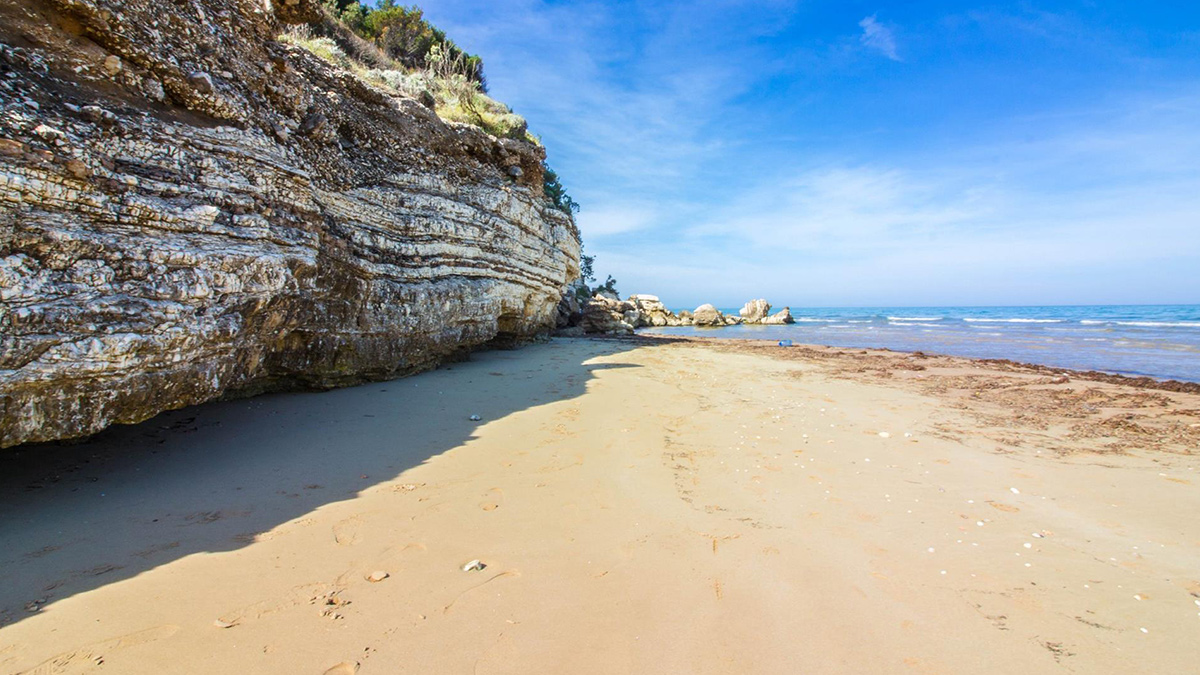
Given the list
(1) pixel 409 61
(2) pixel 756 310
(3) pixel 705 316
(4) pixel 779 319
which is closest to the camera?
(1) pixel 409 61

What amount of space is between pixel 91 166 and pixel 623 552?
16.4 feet

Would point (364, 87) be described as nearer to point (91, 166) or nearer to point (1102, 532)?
point (91, 166)

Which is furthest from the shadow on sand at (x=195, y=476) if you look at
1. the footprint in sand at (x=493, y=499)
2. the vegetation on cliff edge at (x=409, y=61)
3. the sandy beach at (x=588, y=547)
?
the vegetation on cliff edge at (x=409, y=61)

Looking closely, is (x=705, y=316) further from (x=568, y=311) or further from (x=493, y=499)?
(x=493, y=499)

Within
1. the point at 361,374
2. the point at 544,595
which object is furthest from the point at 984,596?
the point at 361,374

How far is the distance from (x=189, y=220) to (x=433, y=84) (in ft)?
45.6

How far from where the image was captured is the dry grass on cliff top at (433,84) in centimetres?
1242

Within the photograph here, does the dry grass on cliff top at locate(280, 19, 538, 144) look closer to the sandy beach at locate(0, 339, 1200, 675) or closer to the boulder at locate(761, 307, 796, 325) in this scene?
the sandy beach at locate(0, 339, 1200, 675)

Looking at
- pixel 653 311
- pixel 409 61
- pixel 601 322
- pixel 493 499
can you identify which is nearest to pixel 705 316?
pixel 653 311

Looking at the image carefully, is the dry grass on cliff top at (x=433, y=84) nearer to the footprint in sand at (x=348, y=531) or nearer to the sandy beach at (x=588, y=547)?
the sandy beach at (x=588, y=547)

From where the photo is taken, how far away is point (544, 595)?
103 inches

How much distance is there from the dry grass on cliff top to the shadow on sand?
26.5 ft

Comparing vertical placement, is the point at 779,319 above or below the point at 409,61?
below

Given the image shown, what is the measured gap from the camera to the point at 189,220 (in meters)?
4.38
